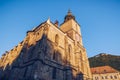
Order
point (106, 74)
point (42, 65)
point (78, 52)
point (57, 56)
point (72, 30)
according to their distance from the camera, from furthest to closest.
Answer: point (106, 74), point (72, 30), point (78, 52), point (57, 56), point (42, 65)

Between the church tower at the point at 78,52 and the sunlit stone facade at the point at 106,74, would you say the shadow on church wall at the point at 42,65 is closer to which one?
the church tower at the point at 78,52

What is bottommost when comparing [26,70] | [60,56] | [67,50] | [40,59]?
[26,70]

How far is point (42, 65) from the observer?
56.3 ft

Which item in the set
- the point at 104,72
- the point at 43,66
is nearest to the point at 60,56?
the point at 43,66


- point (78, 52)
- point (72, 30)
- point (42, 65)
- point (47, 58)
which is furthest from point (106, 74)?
point (42, 65)

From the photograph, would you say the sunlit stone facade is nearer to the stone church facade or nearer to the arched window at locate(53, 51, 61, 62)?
the stone church facade

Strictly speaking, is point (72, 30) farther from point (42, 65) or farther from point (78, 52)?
point (42, 65)

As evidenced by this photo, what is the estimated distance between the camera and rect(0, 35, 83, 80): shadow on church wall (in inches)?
662

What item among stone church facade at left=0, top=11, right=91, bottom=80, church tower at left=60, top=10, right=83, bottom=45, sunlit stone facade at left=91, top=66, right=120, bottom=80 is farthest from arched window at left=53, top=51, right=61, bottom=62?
sunlit stone facade at left=91, top=66, right=120, bottom=80

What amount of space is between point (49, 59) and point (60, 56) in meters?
3.67

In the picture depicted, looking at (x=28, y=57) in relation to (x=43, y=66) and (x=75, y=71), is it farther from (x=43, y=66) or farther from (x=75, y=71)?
(x=75, y=71)

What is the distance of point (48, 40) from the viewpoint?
20.8 m

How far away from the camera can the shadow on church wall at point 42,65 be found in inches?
662

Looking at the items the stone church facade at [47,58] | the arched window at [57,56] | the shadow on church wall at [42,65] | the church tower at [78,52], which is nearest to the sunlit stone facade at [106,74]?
the church tower at [78,52]
